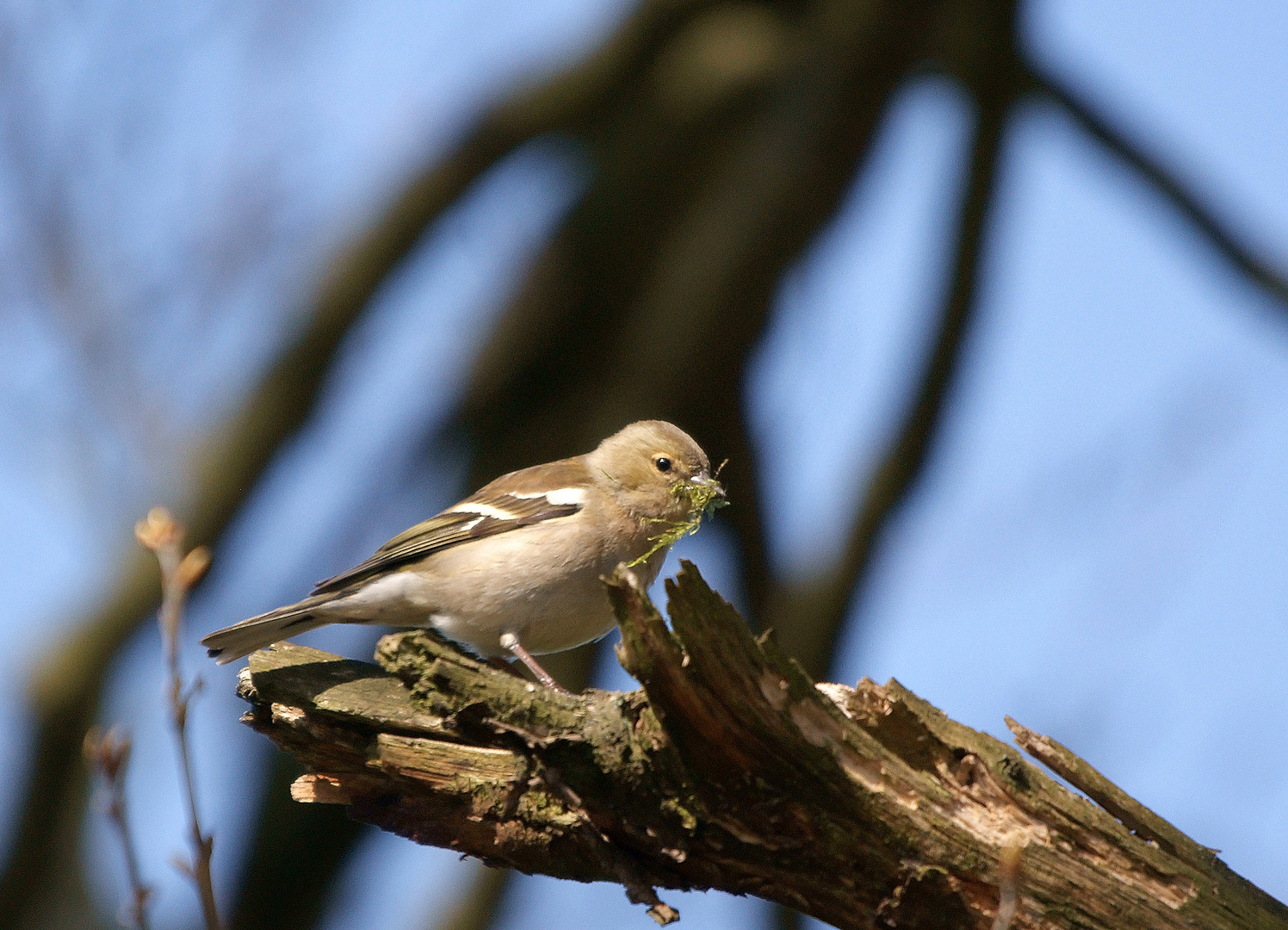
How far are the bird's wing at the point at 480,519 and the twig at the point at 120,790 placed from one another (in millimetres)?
3054

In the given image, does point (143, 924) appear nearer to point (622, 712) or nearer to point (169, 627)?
point (169, 627)

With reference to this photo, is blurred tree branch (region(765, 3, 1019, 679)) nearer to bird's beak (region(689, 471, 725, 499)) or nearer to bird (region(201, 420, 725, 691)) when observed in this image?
bird's beak (region(689, 471, 725, 499))

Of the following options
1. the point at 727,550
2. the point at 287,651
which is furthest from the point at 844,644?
the point at 287,651

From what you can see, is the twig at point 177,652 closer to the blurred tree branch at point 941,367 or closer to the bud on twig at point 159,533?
the bud on twig at point 159,533

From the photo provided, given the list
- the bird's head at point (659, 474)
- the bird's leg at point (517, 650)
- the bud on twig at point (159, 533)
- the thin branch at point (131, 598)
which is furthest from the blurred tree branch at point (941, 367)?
the bud on twig at point (159, 533)

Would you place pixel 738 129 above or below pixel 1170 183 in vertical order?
above

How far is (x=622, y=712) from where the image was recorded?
3578 millimetres

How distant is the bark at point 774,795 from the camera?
11.1 ft

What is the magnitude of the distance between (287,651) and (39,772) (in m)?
4.20

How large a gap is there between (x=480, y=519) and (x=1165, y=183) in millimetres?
4971

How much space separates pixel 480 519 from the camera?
223 inches

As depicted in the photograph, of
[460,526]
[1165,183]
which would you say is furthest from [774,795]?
[1165,183]

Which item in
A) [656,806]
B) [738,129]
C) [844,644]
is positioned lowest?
[656,806]

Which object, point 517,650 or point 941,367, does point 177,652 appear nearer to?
point 517,650
